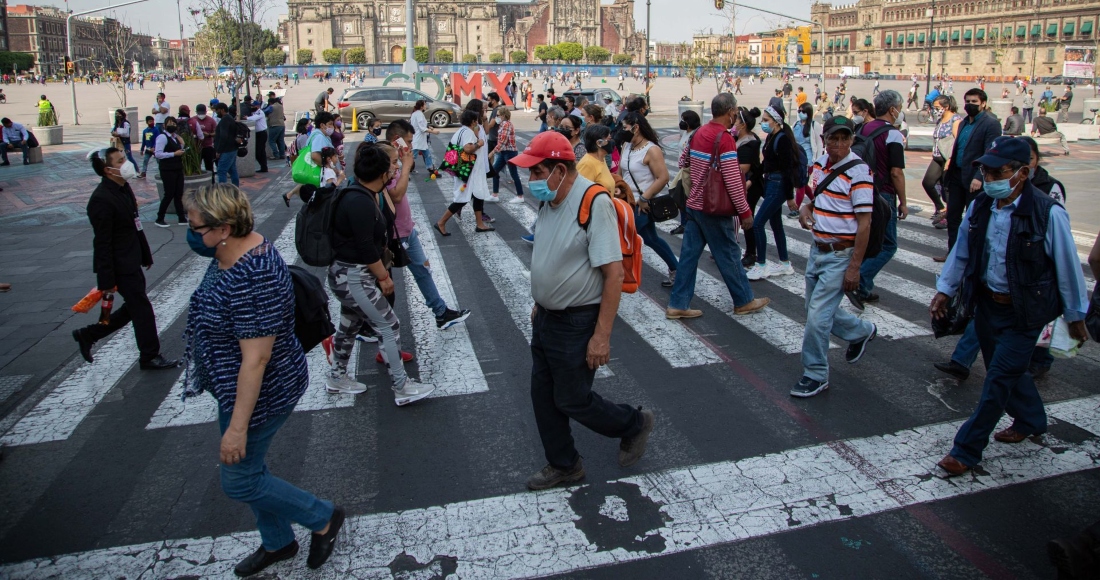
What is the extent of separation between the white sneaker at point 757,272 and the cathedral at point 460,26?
403 ft

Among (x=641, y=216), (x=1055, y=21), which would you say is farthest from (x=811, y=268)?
(x=1055, y=21)

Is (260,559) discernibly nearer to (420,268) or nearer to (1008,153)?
(420,268)

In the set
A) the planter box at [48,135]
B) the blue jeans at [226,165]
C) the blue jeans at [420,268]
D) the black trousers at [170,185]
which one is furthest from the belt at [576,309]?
the planter box at [48,135]

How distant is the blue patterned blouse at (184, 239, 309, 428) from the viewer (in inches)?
119

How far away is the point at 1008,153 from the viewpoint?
3.99 m

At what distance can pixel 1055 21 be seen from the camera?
274 feet

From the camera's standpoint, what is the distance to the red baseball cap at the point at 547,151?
3.66 m

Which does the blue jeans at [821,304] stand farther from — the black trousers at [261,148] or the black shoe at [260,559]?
the black trousers at [261,148]

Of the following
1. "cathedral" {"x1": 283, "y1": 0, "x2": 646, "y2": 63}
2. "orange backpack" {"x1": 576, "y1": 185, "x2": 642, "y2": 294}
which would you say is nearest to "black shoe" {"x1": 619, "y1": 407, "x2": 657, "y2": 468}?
"orange backpack" {"x1": 576, "y1": 185, "x2": 642, "y2": 294}

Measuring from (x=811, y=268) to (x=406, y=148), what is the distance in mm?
3836

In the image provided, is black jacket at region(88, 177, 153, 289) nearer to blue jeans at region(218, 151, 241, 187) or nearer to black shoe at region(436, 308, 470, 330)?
black shoe at region(436, 308, 470, 330)

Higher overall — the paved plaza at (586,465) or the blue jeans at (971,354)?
the blue jeans at (971,354)

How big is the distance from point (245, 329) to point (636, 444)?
2226 millimetres

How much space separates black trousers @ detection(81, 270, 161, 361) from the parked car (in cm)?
2350
